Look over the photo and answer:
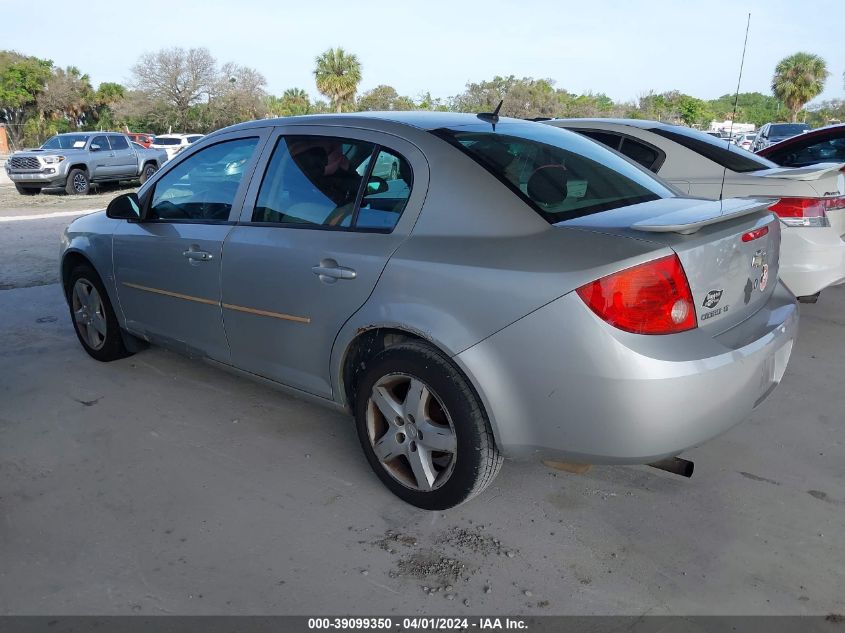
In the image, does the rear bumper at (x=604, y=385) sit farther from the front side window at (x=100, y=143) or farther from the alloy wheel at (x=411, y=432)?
the front side window at (x=100, y=143)

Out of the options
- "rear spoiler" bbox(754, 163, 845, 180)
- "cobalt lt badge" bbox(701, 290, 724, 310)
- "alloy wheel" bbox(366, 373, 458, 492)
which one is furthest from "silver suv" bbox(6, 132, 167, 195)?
"cobalt lt badge" bbox(701, 290, 724, 310)

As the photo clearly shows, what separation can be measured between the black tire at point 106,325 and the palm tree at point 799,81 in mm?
53813

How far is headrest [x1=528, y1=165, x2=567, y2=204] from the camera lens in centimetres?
269

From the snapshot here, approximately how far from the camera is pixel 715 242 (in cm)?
244

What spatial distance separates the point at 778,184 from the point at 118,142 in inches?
708

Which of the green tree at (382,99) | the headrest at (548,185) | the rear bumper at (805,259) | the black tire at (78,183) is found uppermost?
the green tree at (382,99)

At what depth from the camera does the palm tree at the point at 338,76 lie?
4897 centimetres

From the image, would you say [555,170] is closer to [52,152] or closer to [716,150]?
[716,150]

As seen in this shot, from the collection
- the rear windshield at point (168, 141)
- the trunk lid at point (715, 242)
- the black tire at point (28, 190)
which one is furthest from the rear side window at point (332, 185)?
the rear windshield at point (168, 141)

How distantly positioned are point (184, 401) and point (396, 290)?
1.98 m

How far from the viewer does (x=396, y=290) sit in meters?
2.68

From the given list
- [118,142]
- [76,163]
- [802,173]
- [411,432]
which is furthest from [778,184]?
[118,142]
